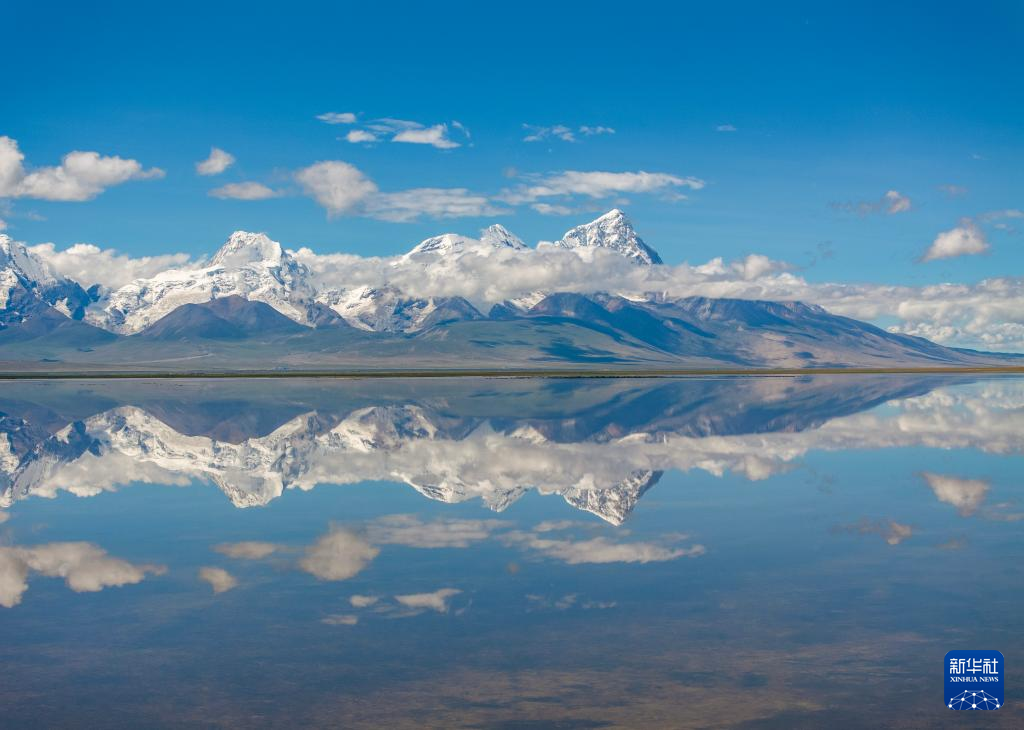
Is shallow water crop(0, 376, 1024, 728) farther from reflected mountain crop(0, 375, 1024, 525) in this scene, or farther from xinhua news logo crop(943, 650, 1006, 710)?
reflected mountain crop(0, 375, 1024, 525)

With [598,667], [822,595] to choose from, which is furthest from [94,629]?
[822,595]

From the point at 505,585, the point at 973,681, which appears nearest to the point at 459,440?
the point at 505,585

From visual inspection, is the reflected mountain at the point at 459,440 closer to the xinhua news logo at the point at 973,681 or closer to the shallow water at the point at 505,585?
the shallow water at the point at 505,585

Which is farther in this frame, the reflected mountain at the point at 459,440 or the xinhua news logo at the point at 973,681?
the reflected mountain at the point at 459,440

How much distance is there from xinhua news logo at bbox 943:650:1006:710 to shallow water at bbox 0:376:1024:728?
276 millimetres

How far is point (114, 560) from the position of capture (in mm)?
30219

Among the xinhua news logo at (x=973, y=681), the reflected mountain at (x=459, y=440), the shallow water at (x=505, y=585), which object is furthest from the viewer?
the reflected mountain at (x=459, y=440)

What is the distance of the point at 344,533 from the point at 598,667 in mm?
16649

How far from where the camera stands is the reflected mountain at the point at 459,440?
47.9 m

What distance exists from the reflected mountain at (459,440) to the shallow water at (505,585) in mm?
521

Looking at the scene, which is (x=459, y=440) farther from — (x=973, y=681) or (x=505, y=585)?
(x=973, y=681)

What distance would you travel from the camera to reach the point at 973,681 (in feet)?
58.3

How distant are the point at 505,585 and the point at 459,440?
41.4m

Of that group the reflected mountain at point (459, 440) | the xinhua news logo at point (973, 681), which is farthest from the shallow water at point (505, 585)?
the reflected mountain at point (459, 440)
